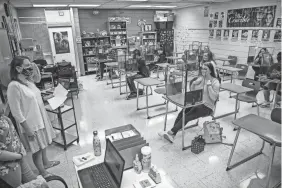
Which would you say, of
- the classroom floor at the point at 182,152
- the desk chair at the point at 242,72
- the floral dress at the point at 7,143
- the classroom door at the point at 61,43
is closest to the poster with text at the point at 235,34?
the desk chair at the point at 242,72

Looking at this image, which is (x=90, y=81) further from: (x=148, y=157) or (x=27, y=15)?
(x=148, y=157)

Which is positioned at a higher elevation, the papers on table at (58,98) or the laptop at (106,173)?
the papers on table at (58,98)

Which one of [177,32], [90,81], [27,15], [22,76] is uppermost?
[27,15]

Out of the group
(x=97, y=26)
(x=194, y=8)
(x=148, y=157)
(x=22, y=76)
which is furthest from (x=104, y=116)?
(x=194, y=8)

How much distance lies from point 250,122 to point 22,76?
2.64 meters

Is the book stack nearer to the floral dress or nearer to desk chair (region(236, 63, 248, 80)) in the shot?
the floral dress

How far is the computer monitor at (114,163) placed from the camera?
142 cm

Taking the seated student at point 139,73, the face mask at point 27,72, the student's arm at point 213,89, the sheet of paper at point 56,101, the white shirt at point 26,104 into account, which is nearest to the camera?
the white shirt at point 26,104

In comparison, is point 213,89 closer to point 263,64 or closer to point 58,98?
point 263,64

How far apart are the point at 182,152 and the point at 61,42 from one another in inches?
268

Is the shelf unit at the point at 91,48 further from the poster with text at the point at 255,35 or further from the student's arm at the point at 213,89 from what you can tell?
the student's arm at the point at 213,89

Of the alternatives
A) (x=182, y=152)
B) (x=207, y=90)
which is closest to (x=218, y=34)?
(x=207, y=90)

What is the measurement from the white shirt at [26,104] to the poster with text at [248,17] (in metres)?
6.47

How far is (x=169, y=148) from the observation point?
3135mm
